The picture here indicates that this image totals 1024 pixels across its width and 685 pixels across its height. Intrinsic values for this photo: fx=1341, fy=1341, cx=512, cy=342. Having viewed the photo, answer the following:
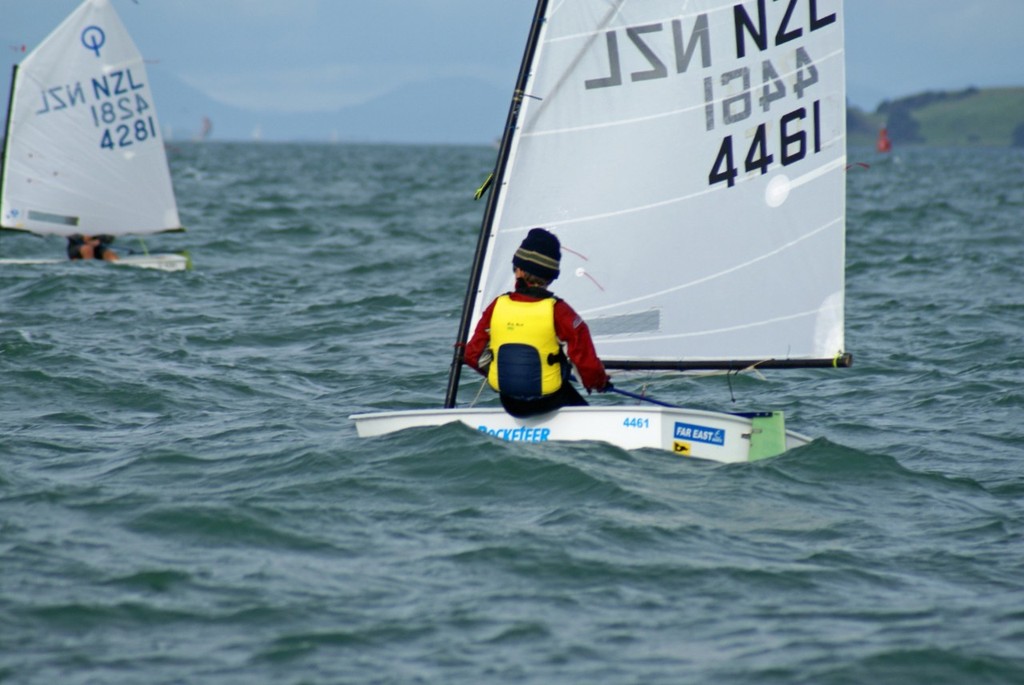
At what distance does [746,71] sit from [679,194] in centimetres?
76

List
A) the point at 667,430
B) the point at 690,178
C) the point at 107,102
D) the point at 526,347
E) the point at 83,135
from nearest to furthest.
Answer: the point at 526,347 < the point at 667,430 < the point at 690,178 < the point at 83,135 < the point at 107,102

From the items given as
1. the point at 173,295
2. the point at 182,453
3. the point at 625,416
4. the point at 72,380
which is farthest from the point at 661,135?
the point at 173,295

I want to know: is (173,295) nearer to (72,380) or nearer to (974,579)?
(72,380)

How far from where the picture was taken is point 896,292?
16.0 m

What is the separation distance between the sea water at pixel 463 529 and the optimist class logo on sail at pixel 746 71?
50cm

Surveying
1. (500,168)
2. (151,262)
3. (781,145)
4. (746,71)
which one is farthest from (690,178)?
(151,262)

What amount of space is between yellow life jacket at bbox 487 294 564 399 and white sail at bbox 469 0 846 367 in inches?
19.2

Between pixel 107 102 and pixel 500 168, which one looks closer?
pixel 500 168

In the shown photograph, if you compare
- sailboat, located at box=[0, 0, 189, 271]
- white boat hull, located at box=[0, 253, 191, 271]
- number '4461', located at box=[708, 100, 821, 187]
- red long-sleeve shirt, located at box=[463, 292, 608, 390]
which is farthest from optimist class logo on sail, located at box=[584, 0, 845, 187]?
sailboat, located at box=[0, 0, 189, 271]

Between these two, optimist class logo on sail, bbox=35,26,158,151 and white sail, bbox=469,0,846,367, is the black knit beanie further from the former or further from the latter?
optimist class logo on sail, bbox=35,26,158,151

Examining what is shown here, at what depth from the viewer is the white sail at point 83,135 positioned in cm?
1700

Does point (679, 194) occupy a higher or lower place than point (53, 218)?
lower

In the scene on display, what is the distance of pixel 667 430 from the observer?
7.05m

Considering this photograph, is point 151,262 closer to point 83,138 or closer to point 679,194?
point 83,138
